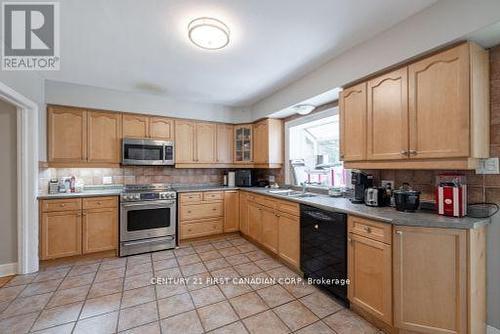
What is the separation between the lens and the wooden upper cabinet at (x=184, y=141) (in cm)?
385

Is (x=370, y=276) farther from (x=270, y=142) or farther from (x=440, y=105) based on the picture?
(x=270, y=142)

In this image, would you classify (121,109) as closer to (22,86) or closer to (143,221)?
(22,86)

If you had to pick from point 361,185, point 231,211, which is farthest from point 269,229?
point 361,185

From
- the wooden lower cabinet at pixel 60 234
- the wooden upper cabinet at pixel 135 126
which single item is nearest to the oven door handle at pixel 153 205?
the wooden lower cabinet at pixel 60 234

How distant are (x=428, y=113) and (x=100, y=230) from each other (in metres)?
3.87

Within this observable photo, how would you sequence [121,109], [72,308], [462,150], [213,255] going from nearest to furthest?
[462,150] < [72,308] < [213,255] < [121,109]

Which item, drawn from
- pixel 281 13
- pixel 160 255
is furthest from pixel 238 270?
pixel 281 13

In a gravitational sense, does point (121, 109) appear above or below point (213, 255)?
above

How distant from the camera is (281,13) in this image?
67.9 inches

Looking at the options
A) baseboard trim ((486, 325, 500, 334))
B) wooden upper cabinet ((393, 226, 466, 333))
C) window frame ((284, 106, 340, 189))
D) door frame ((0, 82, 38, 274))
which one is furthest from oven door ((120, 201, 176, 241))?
baseboard trim ((486, 325, 500, 334))

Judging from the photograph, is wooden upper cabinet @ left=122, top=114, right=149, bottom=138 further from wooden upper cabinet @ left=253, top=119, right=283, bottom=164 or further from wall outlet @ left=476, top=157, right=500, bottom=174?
wall outlet @ left=476, top=157, right=500, bottom=174

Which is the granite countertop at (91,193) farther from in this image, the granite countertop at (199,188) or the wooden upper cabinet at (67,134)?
the granite countertop at (199,188)

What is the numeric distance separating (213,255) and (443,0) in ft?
11.3

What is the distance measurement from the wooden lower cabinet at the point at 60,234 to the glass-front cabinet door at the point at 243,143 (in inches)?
102
